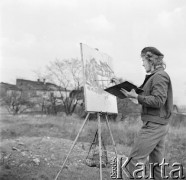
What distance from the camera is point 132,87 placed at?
2.82m

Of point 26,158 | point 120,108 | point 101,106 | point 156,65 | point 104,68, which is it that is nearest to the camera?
point 156,65

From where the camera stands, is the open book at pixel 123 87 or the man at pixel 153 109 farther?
the open book at pixel 123 87

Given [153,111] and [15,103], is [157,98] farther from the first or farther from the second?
[15,103]

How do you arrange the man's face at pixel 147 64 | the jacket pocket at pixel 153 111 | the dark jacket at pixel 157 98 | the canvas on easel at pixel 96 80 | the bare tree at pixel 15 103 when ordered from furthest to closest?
1. the bare tree at pixel 15 103
2. the canvas on easel at pixel 96 80
3. the man's face at pixel 147 64
4. the jacket pocket at pixel 153 111
5. the dark jacket at pixel 157 98

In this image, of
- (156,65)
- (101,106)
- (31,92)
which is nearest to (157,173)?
(156,65)

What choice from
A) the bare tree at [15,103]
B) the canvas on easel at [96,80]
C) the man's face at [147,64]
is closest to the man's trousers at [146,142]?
the man's face at [147,64]

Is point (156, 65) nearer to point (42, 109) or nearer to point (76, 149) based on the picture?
point (76, 149)

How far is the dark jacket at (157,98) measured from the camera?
2666 millimetres

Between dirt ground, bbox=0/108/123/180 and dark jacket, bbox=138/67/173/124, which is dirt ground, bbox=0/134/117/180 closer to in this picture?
dirt ground, bbox=0/108/123/180

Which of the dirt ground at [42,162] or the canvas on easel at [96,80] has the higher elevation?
the canvas on easel at [96,80]

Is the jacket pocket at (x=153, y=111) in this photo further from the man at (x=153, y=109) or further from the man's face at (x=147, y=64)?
the man's face at (x=147, y=64)

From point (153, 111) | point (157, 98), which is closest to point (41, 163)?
point (153, 111)

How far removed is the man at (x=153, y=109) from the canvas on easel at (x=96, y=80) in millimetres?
1164

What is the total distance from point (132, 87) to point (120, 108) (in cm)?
1979
